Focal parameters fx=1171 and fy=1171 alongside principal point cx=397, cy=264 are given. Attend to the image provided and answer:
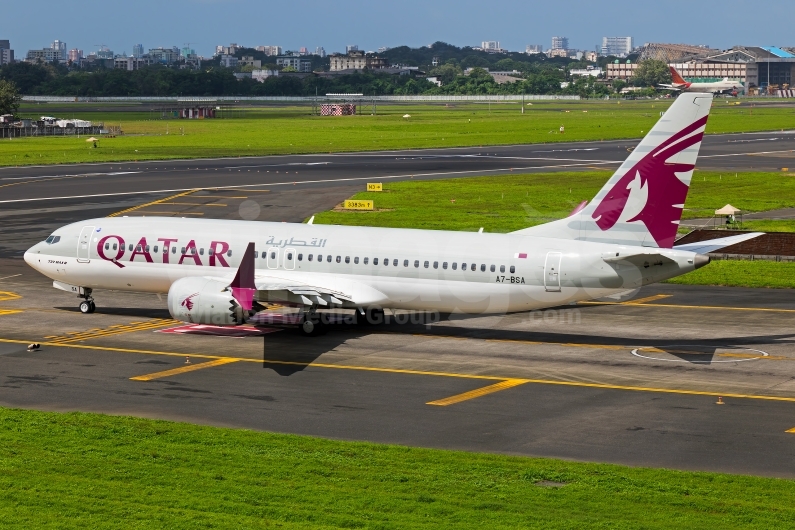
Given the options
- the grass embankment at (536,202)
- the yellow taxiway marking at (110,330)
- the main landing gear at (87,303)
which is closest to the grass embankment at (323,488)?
the yellow taxiway marking at (110,330)

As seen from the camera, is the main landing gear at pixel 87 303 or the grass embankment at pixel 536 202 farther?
the grass embankment at pixel 536 202

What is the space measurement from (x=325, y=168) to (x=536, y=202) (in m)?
41.8

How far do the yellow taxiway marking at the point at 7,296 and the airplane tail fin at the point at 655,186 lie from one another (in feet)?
100

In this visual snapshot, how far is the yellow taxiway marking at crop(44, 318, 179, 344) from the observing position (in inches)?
2000

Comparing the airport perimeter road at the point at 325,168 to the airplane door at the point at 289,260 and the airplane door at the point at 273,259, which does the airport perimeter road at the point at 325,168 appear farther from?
the airplane door at the point at 289,260

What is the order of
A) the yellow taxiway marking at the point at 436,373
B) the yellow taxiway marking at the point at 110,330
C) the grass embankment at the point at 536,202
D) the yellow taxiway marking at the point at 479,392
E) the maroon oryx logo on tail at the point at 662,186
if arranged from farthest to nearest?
the grass embankment at the point at 536,202 → the yellow taxiway marking at the point at 110,330 → the maroon oryx logo on tail at the point at 662,186 → the yellow taxiway marking at the point at 436,373 → the yellow taxiway marking at the point at 479,392

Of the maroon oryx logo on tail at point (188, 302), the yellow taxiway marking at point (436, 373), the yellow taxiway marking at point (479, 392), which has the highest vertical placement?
the maroon oryx logo on tail at point (188, 302)

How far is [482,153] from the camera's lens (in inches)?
A: 6181

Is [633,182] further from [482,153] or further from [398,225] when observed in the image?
[482,153]

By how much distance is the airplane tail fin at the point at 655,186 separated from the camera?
45.2 metres

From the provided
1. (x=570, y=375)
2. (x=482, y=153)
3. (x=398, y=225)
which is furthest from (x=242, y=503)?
(x=482, y=153)

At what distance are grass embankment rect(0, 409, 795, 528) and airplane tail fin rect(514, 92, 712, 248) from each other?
16.6 metres

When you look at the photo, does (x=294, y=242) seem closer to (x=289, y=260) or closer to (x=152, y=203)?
(x=289, y=260)

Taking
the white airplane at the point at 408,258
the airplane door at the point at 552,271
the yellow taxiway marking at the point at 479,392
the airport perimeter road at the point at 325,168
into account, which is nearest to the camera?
the yellow taxiway marking at the point at 479,392
